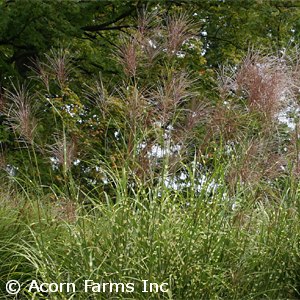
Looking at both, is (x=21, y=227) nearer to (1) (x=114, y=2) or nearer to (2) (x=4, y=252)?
(2) (x=4, y=252)

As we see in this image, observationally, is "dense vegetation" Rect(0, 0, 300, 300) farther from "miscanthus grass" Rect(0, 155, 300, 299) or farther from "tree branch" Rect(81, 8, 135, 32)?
"tree branch" Rect(81, 8, 135, 32)

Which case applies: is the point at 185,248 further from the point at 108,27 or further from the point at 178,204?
the point at 108,27

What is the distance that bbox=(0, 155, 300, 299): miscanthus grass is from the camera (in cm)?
362

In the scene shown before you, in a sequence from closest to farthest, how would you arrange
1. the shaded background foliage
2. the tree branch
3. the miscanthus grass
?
the miscanthus grass, the shaded background foliage, the tree branch

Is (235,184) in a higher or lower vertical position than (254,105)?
lower

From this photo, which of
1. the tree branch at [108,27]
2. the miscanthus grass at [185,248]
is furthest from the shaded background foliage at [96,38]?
the miscanthus grass at [185,248]

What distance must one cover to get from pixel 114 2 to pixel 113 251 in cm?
691

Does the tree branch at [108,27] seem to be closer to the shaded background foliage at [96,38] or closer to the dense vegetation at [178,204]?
the shaded background foliage at [96,38]

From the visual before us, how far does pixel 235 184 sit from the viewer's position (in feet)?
13.1

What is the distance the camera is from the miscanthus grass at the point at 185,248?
362 centimetres

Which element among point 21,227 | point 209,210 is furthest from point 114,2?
point 209,210

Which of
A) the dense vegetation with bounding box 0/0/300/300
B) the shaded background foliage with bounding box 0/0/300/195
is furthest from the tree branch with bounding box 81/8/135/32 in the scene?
the dense vegetation with bounding box 0/0/300/300

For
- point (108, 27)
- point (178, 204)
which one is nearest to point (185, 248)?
point (178, 204)

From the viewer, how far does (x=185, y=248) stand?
3672 mm
